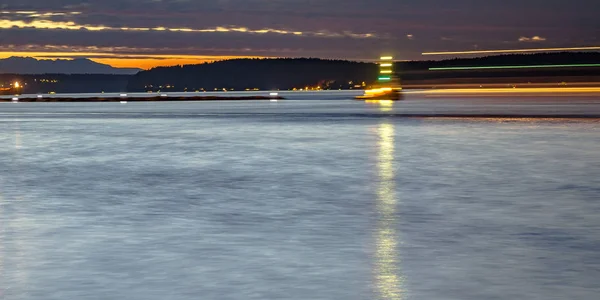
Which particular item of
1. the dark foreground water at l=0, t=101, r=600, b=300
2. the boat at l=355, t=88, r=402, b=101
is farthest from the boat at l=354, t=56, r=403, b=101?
the dark foreground water at l=0, t=101, r=600, b=300

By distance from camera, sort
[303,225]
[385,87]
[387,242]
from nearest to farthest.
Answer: [387,242]
[303,225]
[385,87]

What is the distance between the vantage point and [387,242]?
9125 millimetres

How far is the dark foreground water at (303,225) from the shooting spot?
7125 mm

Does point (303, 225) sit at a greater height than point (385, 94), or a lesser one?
greater

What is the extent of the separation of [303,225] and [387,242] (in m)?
1.41

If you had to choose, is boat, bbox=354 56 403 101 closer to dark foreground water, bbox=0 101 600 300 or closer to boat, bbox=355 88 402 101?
boat, bbox=355 88 402 101

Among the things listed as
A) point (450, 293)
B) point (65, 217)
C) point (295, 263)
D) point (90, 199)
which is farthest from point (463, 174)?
point (450, 293)

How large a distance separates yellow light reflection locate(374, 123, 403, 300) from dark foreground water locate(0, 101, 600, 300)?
0.02 metres

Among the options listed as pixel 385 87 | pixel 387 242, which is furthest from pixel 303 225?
pixel 385 87

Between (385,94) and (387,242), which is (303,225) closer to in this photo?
(387,242)

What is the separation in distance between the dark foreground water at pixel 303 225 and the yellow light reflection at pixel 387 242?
18 millimetres

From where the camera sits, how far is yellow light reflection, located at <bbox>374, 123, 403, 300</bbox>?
6980mm

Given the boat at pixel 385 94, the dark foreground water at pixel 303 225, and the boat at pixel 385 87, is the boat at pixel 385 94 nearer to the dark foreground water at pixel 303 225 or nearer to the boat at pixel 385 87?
the boat at pixel 385 87

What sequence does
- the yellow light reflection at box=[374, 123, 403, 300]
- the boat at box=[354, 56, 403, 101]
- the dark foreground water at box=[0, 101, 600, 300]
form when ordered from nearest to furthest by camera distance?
the yellow light reflection at box=[374, 123, 403, 300] < the dark foreground water at box=[0, 101, 600, 300] < the boat at box=[354, 56, 403, 101]
